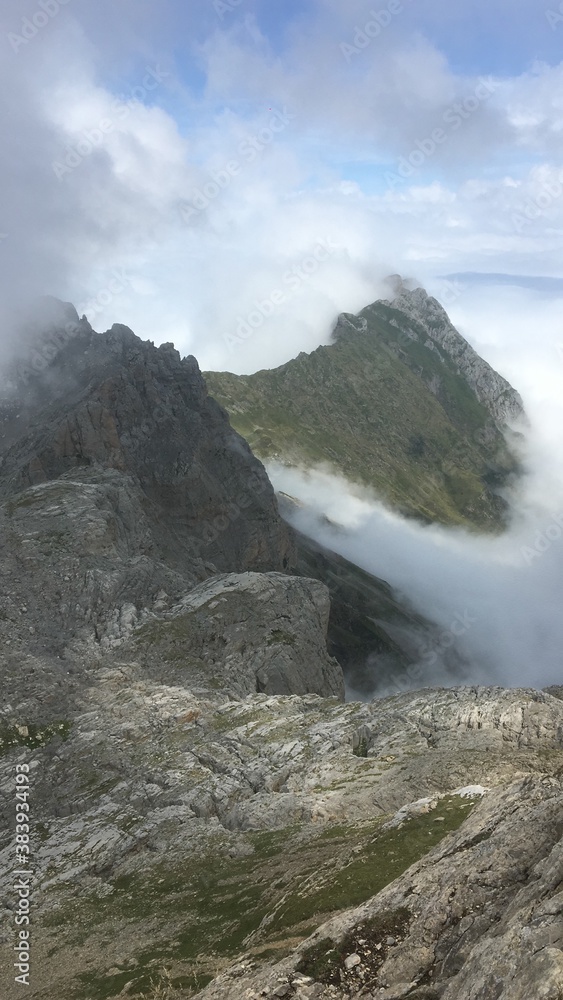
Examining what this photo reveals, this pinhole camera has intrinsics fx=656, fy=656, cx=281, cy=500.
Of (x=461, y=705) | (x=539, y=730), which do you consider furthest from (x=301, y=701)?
(x=539, y=730)

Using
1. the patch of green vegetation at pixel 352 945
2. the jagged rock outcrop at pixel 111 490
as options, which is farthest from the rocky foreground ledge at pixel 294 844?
the jagged rock outcrop at pixel 111 490

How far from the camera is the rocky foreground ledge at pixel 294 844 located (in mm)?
24312

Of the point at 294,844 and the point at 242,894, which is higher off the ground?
the point at 294,844

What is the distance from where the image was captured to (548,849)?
2578 cm

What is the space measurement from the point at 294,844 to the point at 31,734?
38313 mm

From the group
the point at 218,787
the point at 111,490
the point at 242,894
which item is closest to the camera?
the point at 242,894

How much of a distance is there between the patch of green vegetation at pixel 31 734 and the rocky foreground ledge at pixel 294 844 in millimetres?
300

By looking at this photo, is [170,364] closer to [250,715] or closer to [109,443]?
[109,443]

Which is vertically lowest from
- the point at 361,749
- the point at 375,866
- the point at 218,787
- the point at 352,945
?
the point at 218,787

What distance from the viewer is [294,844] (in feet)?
173

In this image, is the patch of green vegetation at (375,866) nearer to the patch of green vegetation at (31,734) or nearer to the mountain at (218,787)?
the mountain at (218,787)

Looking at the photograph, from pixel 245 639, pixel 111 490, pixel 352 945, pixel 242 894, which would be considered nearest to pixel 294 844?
pixel 242 894

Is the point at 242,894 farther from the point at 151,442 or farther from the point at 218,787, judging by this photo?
the point at 151,442

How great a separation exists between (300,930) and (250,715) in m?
43.8
